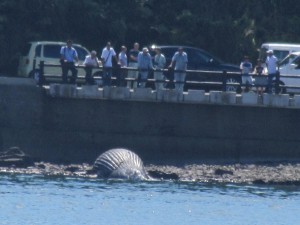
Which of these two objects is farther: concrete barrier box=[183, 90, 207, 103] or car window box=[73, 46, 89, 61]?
car window box=[73, 46, 89, 61]

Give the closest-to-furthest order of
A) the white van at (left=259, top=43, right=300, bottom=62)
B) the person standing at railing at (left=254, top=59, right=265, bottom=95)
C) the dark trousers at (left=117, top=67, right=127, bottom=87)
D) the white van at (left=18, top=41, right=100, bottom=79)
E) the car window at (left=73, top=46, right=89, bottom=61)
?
the dark trousers at (left=117, top=67, right=127, bottom=87) < the person standing at railing at (left=254, top=59, right=265, bottom=95) < the white van at (left=18, top=41, right=100, bottom=79) < the car window at (left=73, top=46, right=89, bottom=61) < the white van at (left=259, top=43, right=300, bottom=62)

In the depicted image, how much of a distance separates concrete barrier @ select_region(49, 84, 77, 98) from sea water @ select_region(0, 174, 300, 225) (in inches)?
128

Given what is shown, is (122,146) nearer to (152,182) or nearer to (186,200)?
(152,182)

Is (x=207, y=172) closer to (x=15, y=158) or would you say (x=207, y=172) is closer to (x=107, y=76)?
(x=107, y=76)

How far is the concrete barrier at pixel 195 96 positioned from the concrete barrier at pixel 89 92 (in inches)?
89.5

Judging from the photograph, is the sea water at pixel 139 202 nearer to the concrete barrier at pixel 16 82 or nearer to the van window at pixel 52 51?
the concrete barrier at pixel 16 82

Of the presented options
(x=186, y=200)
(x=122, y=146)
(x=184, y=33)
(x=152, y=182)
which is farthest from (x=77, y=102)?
(x=184, y=33)

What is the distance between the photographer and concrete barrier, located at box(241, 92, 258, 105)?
39875mm

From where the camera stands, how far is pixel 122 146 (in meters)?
39.7

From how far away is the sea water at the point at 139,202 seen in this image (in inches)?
1209

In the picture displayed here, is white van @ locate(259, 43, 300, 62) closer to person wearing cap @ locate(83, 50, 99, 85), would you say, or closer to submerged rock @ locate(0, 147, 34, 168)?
person wearing cap @ locate(83, 50, 99, 85)

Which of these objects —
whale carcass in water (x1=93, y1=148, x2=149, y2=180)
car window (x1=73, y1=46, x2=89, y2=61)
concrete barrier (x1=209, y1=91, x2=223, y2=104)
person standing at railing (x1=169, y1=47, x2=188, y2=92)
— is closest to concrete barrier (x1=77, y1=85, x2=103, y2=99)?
person standing at railing (x1=169, y1=47, x2=188, y2=92)

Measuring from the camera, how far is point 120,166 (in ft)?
121

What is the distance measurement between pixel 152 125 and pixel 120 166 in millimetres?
3337
